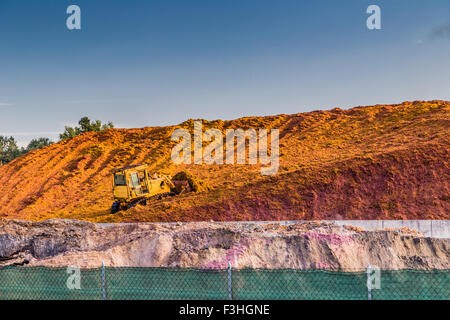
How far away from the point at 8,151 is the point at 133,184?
7470 centimetres

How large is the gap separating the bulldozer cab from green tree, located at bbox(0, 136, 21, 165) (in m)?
59.6

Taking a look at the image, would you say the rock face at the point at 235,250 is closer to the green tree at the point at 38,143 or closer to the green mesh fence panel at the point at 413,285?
the green mesh fence panel at the point at 413,285

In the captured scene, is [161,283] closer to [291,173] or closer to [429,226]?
[429,226]

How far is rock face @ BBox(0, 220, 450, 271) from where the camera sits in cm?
1161

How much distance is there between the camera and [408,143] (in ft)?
115

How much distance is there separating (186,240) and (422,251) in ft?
25.6

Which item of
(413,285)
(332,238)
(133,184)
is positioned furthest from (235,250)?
(133,184)

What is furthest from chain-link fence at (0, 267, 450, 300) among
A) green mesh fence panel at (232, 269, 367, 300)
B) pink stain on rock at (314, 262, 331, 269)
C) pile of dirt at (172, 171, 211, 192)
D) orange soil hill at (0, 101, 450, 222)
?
pile of dirt at (172, 171, 211, 192)

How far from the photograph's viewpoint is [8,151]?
8988 centimetres

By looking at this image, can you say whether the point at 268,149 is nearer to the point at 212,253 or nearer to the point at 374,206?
the point at 374,206

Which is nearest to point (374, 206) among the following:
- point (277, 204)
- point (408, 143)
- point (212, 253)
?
point (277, 204)

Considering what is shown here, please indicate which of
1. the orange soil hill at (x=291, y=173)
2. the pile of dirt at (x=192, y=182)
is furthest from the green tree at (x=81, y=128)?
the pile of dirt at (x=192, y=182)

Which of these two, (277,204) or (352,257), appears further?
(277,204)

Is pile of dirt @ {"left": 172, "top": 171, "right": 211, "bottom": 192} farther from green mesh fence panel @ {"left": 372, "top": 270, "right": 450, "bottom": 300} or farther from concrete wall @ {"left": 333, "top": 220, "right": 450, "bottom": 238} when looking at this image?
green mesh fence panel @ {"left": 372, "top": 270, "right": 450, "bottom": 300}
